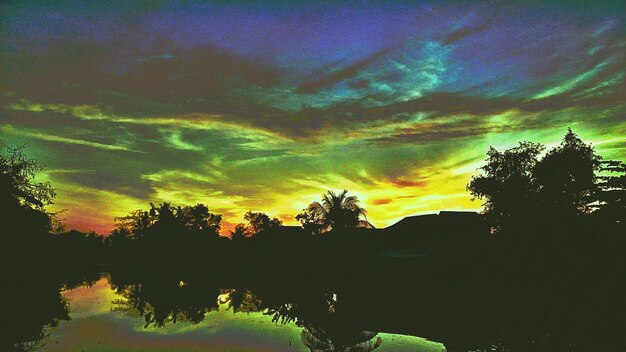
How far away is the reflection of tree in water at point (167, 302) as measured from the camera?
17170mm

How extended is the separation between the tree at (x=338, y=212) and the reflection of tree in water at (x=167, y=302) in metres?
22.3

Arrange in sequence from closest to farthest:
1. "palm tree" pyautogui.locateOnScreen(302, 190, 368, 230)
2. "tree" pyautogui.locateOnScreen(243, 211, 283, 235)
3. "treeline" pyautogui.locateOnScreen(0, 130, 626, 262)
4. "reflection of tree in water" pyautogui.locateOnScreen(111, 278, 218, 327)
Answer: "treeline" pyautogui.locateOnScreen(0, 130, 626, 262), "reflection of tree in water" pyautogui.locateOnScreen(111, 278, 218, 327), "palm tree" pyautogui.locateOnScreen(302, 190, 368, 230), "tree" pyautogui.locateOnScreen(243, 211, 283, 235)

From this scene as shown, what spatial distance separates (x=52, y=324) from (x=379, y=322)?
13811mm

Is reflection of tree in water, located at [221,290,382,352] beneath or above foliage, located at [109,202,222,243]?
beneath

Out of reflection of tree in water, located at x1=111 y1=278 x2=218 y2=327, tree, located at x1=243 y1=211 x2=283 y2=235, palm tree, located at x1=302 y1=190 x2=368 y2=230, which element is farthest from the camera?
tree, located at x1=243 y1=211 x2=283 y2=235

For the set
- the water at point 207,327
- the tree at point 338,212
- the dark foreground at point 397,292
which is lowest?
the water at point 207,327

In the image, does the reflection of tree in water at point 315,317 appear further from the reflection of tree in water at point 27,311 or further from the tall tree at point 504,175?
the tall tree at point 504,175

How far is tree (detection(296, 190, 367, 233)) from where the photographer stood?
156ft

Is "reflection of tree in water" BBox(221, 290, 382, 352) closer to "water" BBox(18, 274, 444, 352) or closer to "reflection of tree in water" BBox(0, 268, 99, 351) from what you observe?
"water" BBox(18, 274, 444, 352)

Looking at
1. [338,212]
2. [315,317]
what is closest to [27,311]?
[315,317]

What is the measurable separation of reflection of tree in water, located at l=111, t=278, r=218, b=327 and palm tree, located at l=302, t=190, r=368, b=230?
73.0 ft

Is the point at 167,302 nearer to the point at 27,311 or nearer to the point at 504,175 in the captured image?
the point at 27,311

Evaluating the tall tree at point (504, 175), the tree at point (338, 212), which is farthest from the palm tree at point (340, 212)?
the tall tree at point (504, 175)

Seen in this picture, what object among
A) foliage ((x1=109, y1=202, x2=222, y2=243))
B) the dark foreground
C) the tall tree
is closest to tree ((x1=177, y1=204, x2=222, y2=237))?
foliage ((x1=109, y1=202, x2=222, y2=243))
